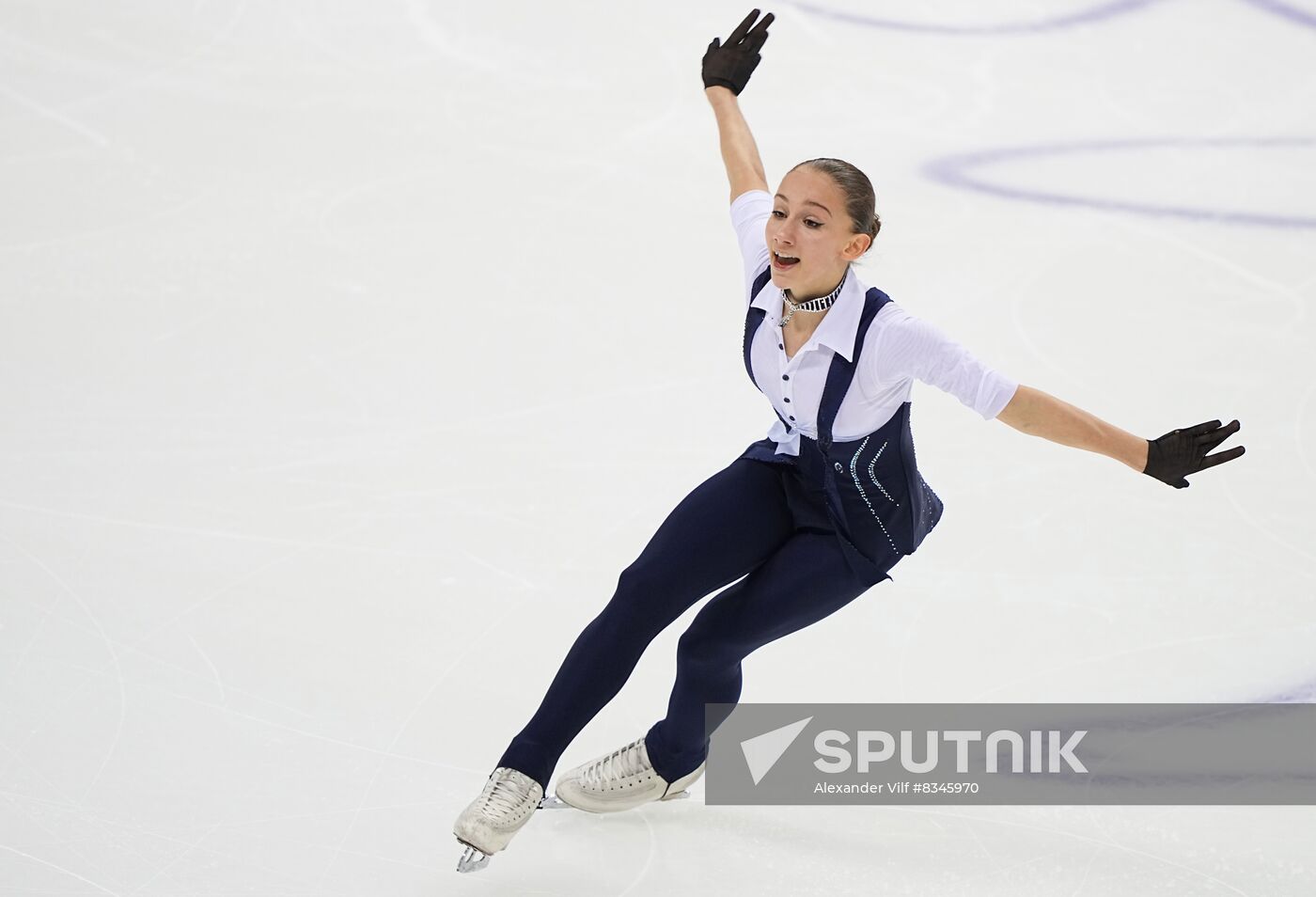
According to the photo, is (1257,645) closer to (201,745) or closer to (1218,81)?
(201,745)

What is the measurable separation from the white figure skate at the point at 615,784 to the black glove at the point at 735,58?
4.46 ft

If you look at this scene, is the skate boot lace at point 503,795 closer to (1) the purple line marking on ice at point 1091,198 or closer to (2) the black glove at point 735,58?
(2) the black glove at point 735,58

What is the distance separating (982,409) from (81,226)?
375cm

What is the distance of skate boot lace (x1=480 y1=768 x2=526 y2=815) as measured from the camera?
2650 mm

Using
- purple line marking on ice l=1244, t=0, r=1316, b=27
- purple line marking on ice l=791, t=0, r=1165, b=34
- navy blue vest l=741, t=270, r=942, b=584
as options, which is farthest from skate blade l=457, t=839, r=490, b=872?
purple line marking on ice l=1244, t=0, r=1316, b=27

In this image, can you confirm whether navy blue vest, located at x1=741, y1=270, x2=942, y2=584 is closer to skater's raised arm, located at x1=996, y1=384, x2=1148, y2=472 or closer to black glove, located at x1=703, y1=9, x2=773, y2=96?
skater's raised arm, located at x1=996, y1=384, x2=1148, y2=472

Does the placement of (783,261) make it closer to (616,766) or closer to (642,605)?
(642,605)

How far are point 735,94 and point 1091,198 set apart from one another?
10.4 feet

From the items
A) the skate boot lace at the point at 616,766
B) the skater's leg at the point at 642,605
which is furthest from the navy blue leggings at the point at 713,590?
the skate boot lace at the point at 616,766

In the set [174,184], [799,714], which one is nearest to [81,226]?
[174,184]

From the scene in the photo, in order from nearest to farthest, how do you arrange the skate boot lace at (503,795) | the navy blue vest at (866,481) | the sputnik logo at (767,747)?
the skate boot lace at (503,795)
the navy blue vest at (866,481)
the sputnik logo at (767,747)

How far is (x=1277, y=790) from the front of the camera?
319cm

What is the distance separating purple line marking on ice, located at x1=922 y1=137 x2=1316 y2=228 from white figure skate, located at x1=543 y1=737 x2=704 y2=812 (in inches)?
139

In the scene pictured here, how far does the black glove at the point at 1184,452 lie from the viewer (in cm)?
255
